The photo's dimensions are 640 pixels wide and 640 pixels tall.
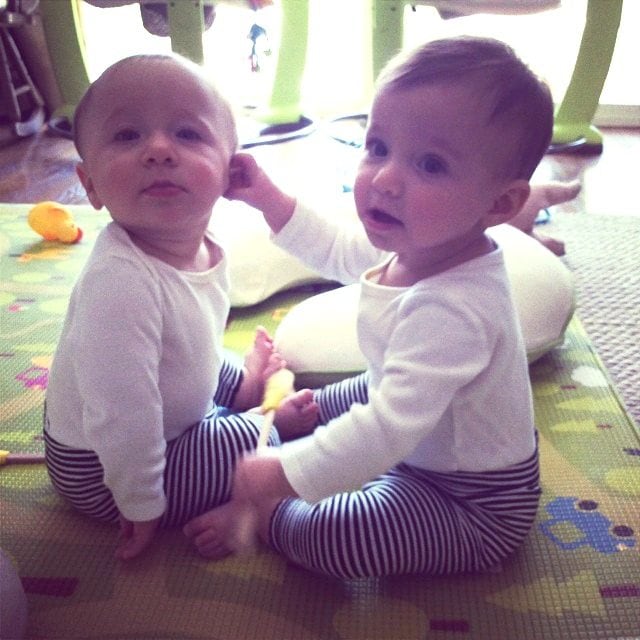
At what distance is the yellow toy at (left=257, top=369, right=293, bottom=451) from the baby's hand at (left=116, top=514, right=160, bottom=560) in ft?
0.47

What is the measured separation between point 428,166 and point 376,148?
2.3 inches

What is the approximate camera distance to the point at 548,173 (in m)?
2.04

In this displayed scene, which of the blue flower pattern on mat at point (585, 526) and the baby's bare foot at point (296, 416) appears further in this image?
the baby's bare foot at point (296, 416)

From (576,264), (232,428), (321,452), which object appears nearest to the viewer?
(321,452)

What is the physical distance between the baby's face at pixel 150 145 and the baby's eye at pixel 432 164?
0.66 feet

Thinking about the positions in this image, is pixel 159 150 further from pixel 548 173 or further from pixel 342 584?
pixel 548 173

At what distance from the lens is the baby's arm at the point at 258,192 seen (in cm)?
77

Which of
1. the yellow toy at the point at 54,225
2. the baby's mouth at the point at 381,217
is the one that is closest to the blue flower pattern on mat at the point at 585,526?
the baby's mouth at the point at 381,217

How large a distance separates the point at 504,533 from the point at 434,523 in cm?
7

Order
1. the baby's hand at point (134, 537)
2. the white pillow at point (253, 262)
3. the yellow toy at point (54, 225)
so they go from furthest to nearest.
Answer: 1. the yellow toy at point (54, 225)
2. the white pillow at point (253, 262)
3. the baby's hand at point (134, 537)

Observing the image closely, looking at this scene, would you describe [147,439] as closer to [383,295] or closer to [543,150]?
[383,295]

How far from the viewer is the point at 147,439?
66cm

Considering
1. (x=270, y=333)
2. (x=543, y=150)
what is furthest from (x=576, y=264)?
(x=543, y=150)

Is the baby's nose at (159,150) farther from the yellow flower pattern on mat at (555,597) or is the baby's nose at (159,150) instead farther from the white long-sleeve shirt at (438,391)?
the yellow flower pattern on mat at (555,597)
